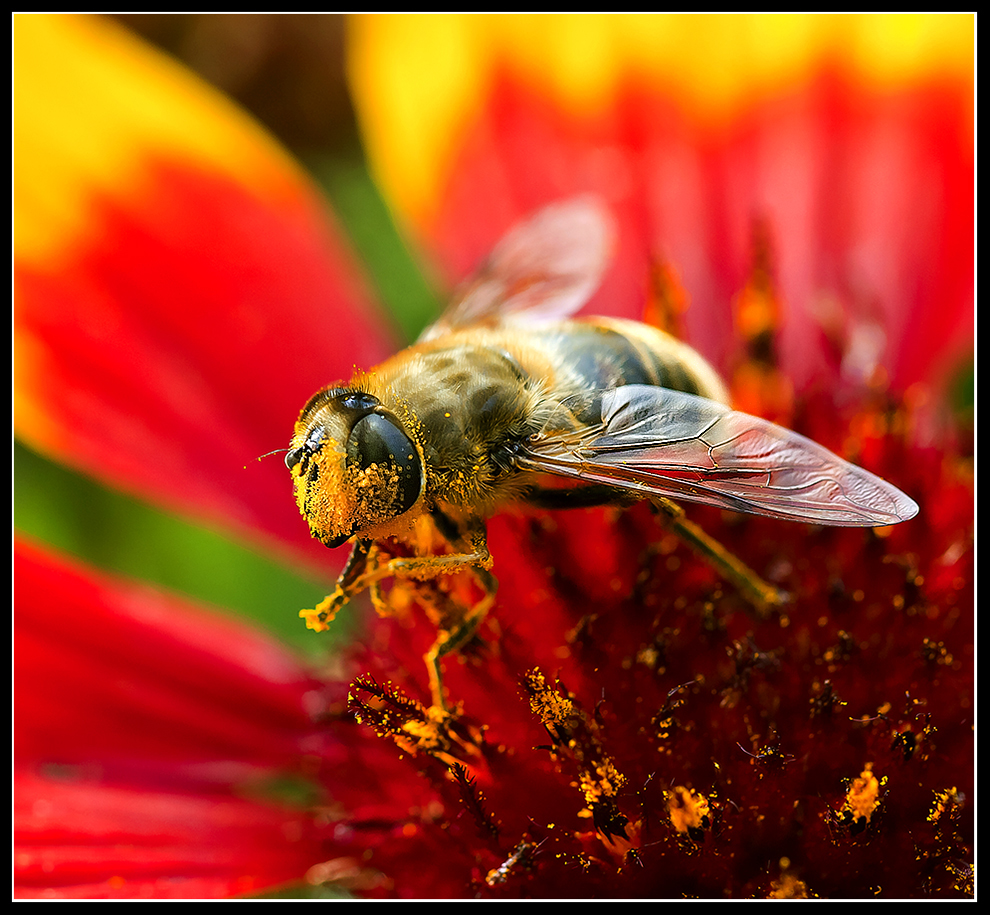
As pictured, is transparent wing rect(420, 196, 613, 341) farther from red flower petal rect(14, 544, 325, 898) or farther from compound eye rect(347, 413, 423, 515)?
red flower petal rect(14, 544, 325, 898)

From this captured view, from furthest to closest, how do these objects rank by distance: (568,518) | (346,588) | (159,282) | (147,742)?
(159,282), (147,742), (568,518), (346,588)

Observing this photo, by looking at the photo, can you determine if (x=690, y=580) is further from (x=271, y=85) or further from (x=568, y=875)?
(x=271, y=85)

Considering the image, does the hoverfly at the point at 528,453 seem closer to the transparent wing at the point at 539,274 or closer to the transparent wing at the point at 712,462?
the transparent wing at the point at 712,462

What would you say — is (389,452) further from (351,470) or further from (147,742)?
(147,742)

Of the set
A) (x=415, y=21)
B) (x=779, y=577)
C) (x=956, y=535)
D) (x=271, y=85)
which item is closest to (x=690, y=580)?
(x=779, y=577)

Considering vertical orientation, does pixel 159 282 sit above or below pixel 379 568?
above

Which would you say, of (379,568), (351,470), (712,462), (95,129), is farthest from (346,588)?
(95,129)

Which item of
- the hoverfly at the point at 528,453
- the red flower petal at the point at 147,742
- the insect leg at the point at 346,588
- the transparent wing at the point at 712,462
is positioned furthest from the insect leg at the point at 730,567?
the red flower petal at the point at 147,742
